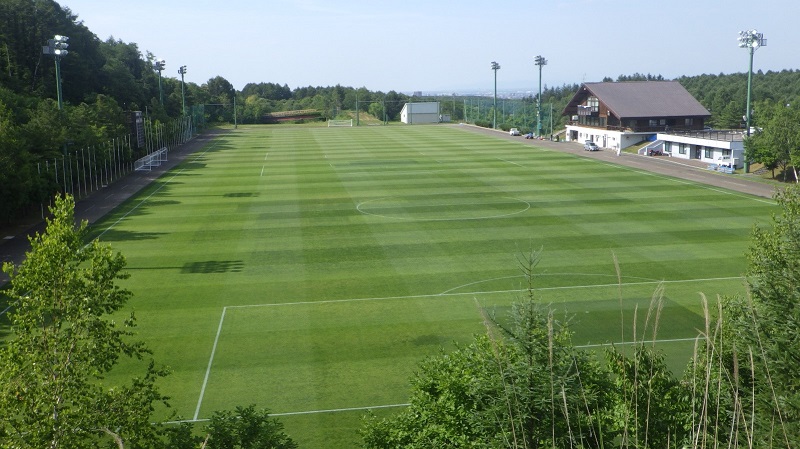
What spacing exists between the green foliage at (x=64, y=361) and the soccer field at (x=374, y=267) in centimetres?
683

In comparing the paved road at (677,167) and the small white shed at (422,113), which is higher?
the small white shed at (422,113)

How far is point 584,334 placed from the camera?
93.4ft

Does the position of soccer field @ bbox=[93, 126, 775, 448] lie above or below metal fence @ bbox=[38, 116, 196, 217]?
below

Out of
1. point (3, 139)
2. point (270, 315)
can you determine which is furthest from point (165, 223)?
point (270, 315)

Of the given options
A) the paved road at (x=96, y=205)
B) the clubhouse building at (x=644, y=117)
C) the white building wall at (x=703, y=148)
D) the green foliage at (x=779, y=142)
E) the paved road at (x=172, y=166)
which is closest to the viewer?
the paved road at (x=96, y=205)

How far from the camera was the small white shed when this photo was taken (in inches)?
6619

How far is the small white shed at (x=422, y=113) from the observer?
168125 millimetres

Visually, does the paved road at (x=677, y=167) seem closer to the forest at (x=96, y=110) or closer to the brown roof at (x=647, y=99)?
the forest at (x=96, y=110)

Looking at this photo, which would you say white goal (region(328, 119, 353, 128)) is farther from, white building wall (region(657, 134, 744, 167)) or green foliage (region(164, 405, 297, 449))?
green foliage (region(164, 405, 297, 449))

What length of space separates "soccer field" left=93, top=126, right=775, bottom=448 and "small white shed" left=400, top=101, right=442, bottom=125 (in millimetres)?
96404

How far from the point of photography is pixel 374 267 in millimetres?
38219

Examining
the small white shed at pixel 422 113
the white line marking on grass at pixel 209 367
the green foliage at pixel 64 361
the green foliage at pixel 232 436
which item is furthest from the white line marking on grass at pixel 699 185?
the small white shed at pixel 422 113

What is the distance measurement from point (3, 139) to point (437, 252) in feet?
83.9

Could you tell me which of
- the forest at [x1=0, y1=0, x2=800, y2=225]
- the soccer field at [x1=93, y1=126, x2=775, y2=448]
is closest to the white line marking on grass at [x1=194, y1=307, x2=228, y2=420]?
the soccer field at [x1=93, y1=126, x2=775, y2=448]
